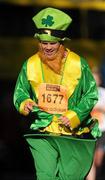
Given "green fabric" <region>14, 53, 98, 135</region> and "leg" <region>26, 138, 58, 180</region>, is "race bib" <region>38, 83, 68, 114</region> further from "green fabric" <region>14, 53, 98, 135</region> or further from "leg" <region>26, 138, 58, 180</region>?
"leg" <region>26, 138, 58, 180</region>

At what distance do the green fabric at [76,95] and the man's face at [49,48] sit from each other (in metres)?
0.27

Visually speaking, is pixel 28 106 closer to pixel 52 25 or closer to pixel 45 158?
pixel 45 158

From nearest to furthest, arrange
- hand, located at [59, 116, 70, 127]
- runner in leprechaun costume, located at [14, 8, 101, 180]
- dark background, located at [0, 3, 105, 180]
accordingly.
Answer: hand, located at [59, 116, 70, 127] → runner in leprechaun costume, located at [14, 8, 101, 180] → dark background, located at [0, 3, 105, 180]

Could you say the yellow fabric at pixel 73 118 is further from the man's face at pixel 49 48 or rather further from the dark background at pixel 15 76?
the dark background at pixel 15 76

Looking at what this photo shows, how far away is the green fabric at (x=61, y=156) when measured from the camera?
8219mm

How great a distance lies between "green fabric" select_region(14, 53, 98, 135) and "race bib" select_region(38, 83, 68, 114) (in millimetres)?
50

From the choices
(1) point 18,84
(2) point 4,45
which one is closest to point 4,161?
(2) point 4,45

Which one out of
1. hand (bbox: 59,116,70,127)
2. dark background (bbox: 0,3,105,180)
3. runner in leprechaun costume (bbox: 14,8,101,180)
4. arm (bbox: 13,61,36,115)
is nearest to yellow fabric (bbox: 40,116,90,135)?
runner in leprechaun costume (bbox: 14,8,101,180)

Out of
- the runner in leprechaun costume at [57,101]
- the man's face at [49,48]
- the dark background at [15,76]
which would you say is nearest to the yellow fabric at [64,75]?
the runner in leprechaun costume at [57,101]

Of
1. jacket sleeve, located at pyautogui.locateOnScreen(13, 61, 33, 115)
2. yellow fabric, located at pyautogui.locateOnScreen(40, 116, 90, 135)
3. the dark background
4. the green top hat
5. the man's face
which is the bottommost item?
the dark background

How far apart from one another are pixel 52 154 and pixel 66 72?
725mm

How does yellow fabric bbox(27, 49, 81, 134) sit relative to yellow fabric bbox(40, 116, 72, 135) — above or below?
above

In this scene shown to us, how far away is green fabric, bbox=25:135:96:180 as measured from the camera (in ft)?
27.0

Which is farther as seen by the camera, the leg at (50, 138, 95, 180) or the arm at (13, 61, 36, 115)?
the leg at (50, 138, 95, 180)
